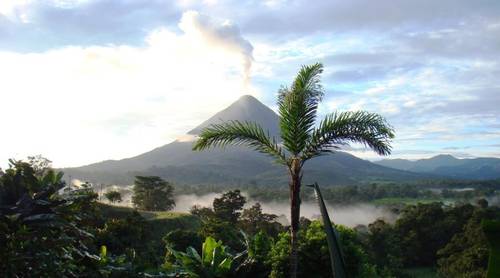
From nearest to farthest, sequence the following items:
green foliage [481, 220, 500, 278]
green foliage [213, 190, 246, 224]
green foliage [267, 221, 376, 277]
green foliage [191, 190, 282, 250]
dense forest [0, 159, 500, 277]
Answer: green foliage [481, 220, 500, 278], dense forest [0, 159, 500, 277], green foliage [267, 221, 376, 277], green foliage [191, 190, 282, 250], green foliage [213, 190, 246, 224]

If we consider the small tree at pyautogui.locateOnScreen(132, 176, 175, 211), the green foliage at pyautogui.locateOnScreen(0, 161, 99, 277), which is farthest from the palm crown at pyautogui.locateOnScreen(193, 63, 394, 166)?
the small tree at pyautogui.locateOnScreen(132, 176, 175, 211)

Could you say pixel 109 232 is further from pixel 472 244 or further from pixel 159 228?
pixel 472 244

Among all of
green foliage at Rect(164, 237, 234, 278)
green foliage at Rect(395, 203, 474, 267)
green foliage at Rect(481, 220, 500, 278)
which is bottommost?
green foliage at Rect(395, 203, 474, 267)

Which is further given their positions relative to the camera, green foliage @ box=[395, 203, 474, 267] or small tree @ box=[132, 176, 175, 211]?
small tree @ box=[132, 176, 175, 211]

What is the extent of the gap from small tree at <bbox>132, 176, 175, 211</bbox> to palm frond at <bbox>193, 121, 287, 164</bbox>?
6281 centimetres

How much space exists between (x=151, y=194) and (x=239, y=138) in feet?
211

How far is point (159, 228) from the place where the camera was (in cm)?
4856

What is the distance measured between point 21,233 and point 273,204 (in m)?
132

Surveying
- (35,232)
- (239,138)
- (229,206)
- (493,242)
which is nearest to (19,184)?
(35,232)

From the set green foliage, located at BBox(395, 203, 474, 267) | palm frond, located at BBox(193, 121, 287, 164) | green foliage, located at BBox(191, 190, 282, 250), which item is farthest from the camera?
green foliage, located at BBox(395, 203, 474, 267)

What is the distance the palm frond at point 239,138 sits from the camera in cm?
984

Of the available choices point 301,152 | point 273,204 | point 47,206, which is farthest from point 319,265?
point 273,204

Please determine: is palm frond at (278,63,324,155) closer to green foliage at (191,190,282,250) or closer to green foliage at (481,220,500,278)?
green foliage at (481,220,500,278)

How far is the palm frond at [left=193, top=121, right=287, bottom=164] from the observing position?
32.3ft
